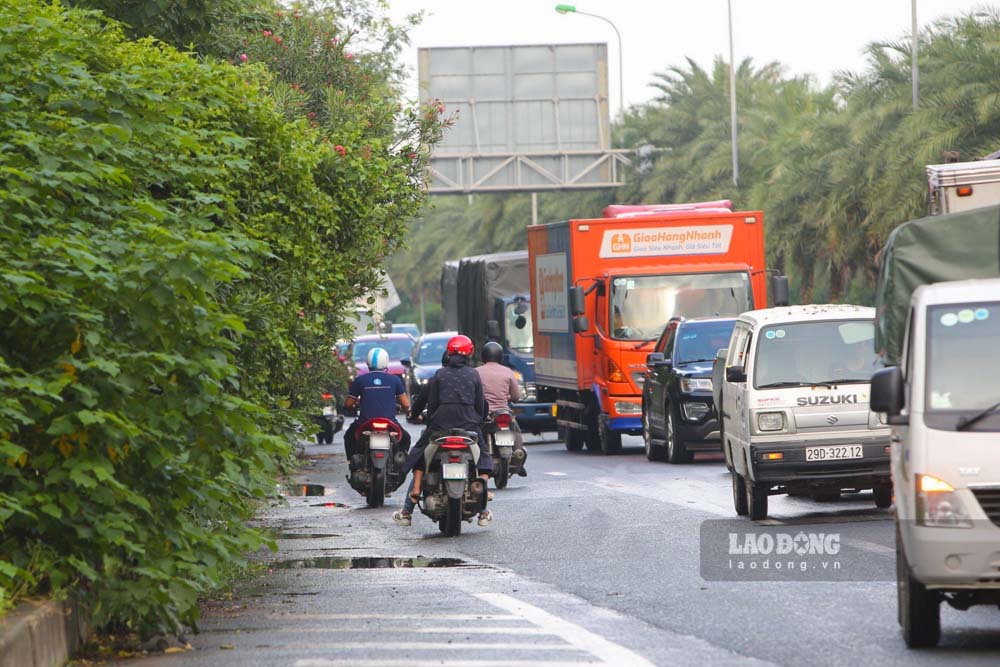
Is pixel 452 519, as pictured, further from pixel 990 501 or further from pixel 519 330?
pixel 519 330

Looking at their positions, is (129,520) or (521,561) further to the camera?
(521,561)

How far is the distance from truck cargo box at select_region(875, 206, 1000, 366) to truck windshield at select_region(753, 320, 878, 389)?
5.45m

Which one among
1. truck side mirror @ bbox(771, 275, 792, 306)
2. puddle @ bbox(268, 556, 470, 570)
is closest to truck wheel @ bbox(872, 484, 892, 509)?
puddle @ bbox(268, 556, 470, 570)

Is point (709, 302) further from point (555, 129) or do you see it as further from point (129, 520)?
point (555, 129)

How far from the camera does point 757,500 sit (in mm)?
15602

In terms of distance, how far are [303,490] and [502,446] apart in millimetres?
2841

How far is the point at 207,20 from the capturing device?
17656 mm

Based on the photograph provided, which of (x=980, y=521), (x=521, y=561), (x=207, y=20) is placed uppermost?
(x=207, y=20)

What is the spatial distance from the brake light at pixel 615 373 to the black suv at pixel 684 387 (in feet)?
5.25

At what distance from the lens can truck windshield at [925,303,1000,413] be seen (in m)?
9.01

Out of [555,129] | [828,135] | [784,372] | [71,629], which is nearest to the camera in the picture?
[71,629]

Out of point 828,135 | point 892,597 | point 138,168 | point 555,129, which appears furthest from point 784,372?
point 555,129

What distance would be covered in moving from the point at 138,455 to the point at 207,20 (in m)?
9.17

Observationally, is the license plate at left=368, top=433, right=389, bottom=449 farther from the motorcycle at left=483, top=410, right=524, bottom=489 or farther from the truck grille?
the truck grille
